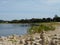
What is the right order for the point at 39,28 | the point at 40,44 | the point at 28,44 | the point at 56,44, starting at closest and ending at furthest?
the point at 56,44, the point at 40,44, the point at 28,44, the point at 39,28

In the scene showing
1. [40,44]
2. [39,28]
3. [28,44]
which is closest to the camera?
[40,44]

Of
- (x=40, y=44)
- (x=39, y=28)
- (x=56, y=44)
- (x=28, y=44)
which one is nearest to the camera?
(x=56, y=44)

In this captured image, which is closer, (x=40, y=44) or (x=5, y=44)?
(x=40, y=44)

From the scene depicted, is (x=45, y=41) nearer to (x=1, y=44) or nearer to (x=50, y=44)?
(x=50, y=44)

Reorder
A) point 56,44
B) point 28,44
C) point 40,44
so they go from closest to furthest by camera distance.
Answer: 1. point 56,44
2. point 40,44
3. point 28,44

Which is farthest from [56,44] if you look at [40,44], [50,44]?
[40,44]

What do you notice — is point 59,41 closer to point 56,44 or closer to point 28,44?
point 56,44

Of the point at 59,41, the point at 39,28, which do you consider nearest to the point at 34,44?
the point at 59,41

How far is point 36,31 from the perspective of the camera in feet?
72.5

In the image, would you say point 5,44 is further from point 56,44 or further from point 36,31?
point 36,31

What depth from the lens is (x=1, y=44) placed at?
11.8 metres

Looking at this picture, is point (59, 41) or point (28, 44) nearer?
point (59, 41)

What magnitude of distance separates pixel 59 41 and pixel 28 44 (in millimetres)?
1927

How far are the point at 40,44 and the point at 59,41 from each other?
3.01 feet
